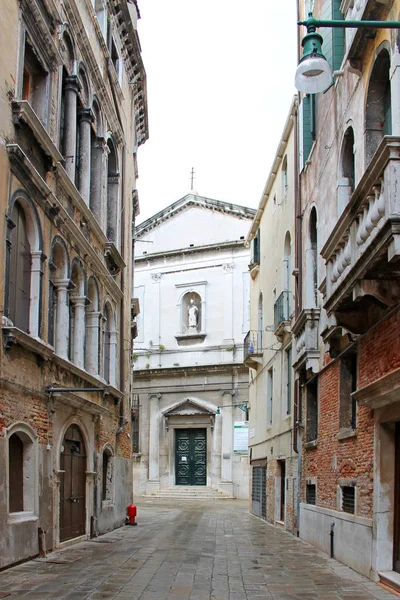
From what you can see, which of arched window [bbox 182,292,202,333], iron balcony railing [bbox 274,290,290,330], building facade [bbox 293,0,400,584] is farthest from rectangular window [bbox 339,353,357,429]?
arched window [bbox 182,292,202,333]

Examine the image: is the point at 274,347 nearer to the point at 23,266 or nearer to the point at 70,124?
the point at 70,124

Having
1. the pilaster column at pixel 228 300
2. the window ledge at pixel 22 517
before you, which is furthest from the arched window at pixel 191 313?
the window ledge at pixel 22 517

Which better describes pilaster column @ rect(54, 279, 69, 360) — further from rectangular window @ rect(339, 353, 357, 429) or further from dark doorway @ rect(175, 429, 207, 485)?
dark doorway @ rect(175, 429, 207, 485)

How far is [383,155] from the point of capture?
8.04 meters

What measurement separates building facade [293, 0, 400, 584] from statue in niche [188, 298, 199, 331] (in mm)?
25511

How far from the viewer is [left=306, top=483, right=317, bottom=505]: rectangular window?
52.6 feet

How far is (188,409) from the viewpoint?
40812mm

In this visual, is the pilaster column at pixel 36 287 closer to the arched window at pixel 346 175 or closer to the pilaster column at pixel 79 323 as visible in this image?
the pilaster column at pixel 79 323

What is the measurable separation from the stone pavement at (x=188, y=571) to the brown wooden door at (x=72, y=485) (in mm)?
436

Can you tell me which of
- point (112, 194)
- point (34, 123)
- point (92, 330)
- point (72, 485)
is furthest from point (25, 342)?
point (112, 194)

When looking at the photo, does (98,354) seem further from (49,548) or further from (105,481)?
(49,548)

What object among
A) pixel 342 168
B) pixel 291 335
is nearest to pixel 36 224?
pixel 342 168

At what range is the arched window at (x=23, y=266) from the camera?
12.0 metres

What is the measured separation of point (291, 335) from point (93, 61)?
316 inches
